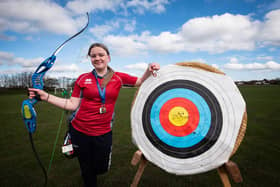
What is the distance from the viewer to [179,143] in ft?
4.59

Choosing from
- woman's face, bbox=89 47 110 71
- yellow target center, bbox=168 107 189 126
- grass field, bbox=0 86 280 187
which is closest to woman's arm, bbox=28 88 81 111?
woman's face, bbox=89 47 110 71

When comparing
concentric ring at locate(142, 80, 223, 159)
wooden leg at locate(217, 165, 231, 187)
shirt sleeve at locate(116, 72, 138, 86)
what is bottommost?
wooden leg at locate(217, 165, 231, 187)

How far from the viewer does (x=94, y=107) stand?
1.46 meters

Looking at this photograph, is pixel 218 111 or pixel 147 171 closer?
pixel 218 111

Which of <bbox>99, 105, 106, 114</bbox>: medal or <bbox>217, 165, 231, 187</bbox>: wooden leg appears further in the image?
<bbox>99, 105, 106, 114</bbox>: medal

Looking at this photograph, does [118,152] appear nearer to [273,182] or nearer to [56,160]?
[56,160]

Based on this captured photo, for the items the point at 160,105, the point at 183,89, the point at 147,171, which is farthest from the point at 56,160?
the point at 183,89

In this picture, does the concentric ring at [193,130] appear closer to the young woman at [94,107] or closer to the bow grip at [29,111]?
the young woman at [94,107]

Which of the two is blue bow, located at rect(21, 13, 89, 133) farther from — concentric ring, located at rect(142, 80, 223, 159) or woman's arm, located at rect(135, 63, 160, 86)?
concentric ring, located at rect(142, 80, 223, 159)

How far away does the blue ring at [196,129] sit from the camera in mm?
1382

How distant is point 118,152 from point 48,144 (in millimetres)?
1547

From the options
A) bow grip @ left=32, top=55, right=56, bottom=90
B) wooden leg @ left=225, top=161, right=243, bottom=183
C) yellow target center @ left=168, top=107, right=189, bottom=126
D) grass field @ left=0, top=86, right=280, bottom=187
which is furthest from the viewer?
grass field @ left=0, top=86, right=280, bottom=187

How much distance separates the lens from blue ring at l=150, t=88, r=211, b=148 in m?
1.38

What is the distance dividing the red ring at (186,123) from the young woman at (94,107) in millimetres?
331
